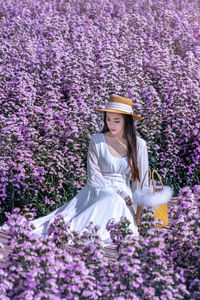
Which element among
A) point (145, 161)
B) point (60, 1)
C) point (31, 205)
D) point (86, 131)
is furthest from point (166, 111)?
point (60, 1)

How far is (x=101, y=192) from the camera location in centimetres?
533

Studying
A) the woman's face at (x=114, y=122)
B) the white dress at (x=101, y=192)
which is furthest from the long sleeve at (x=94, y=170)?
the woman's face at (x=114, y=122)

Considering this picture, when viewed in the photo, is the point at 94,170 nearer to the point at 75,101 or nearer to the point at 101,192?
the point at 101,192

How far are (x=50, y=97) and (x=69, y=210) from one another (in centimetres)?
247

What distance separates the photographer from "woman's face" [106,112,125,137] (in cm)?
542

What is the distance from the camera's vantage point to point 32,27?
1095cm

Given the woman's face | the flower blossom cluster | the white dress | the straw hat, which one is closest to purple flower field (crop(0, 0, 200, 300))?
the flower blossom cluster

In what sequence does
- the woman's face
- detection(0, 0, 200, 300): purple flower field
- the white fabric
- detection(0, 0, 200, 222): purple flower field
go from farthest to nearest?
detection(0, 0, 200, 222): purple flower field, the woman's face, the white fabric, detection(0, 0, 200, 300): purple flower field

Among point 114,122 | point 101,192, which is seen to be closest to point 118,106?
point 114,122

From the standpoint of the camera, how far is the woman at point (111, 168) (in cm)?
A: 527

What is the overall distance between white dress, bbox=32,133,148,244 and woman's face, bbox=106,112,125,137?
0.66ft

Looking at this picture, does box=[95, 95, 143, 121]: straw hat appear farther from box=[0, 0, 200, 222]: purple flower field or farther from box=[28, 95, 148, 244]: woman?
box=[0, 0, 200, 222]: purple flower field

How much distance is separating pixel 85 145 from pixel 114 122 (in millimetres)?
1489

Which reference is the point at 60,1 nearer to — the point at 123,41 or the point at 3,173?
the point at 123,41
